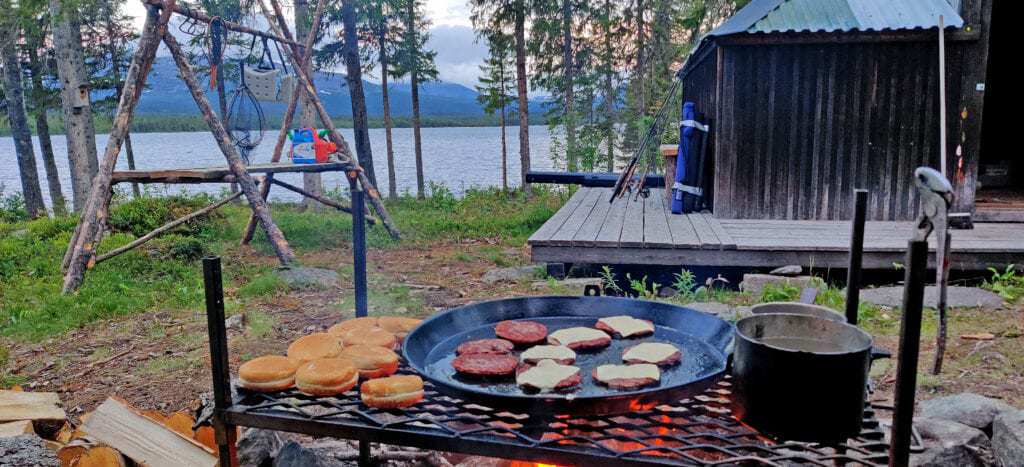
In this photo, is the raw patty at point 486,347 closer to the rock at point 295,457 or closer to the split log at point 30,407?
the rock at point 295,457

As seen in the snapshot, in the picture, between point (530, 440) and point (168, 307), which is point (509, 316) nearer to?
point (530, 440)

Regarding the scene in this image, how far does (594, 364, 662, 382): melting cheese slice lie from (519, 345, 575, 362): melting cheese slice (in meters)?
0.15

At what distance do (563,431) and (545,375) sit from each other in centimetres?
25

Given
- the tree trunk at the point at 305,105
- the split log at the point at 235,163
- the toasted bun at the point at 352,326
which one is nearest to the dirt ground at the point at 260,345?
the split log at the point at 235,163

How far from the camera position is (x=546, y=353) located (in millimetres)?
2176

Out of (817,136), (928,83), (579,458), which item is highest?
(928,83)

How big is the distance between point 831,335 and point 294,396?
158cm

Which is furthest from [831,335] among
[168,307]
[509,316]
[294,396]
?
[168,307]

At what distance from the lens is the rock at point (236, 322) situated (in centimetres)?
540

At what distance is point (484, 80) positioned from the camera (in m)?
26.9

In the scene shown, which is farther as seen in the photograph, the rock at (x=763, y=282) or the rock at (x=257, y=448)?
the rock at (x=763, y=282)

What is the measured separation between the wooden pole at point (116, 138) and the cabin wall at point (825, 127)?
656 cm

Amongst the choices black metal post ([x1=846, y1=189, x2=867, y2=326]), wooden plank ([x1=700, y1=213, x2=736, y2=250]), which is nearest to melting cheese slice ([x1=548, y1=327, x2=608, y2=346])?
black metal post ([x1=846, y1=189, x2=867, y2=326])

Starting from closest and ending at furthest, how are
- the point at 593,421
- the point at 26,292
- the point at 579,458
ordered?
the point at 579,458 → the point at 593,421 → the point at 26,292
